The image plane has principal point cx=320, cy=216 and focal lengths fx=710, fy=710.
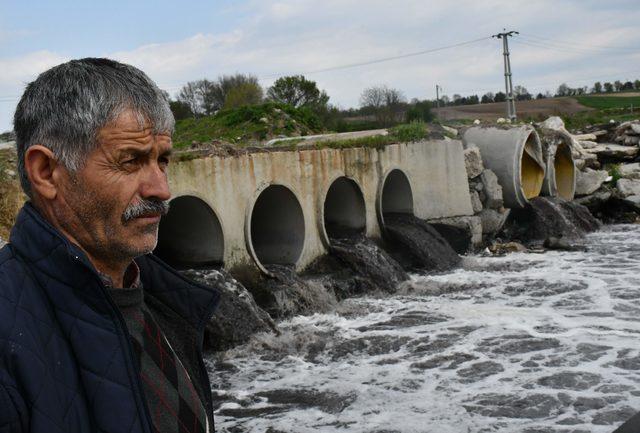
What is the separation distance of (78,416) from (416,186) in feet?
37.8

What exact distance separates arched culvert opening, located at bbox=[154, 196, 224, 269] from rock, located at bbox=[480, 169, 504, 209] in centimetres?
682

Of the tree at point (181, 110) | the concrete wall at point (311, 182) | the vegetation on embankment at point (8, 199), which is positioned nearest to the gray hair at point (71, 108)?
the vegetation on embankment at point (8, 199)

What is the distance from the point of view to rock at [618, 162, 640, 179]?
1786cm

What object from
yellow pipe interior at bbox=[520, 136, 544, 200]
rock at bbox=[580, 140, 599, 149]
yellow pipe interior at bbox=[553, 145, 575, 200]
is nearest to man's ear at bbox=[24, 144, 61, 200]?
yellow pipe interior at bbox=[520, 136, 544, 200]

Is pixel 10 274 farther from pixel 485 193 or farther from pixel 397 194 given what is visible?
pixel 485 193

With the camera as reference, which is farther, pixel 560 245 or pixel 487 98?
pixel 487 98

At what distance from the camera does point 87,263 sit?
4.46 ft

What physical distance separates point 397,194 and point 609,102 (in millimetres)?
36693

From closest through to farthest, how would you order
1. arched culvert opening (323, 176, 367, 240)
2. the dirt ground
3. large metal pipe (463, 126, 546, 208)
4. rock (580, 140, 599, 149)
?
arched culvert opening (323, 176, 367, 240) < large metal pipe (463, 126, 546, 208) < rock (580, 140, 599, 149) < the dirt ground

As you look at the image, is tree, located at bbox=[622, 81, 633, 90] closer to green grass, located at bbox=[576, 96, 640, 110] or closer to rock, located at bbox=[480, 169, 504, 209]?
green grass, located at bbox=[576, 96, 640, 110]

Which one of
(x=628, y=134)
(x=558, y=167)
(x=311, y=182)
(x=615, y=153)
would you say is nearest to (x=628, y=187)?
(x=558, y=167)

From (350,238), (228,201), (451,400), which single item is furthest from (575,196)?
(451,400)

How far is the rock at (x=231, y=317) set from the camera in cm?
729

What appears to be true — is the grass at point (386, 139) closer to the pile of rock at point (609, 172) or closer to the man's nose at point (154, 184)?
the pile of rock at point (609, 172)
